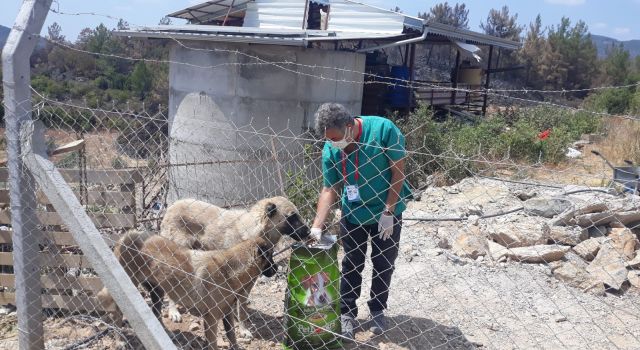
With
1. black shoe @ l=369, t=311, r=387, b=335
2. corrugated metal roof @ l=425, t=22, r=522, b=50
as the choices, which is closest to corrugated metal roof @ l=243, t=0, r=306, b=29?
corrugated metal roof @ l=425, t=22, r=522, b=50

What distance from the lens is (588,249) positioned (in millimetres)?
5504

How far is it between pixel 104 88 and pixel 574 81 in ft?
86.2

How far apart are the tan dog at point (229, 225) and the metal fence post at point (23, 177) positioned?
1339 millimetres

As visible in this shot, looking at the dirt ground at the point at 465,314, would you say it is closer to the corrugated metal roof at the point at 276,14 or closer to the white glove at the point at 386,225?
the white glove at the point at 386,225

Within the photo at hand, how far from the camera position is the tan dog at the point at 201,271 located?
3.70 m

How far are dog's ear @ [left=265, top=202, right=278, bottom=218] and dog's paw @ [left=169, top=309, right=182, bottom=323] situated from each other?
42.1 inches

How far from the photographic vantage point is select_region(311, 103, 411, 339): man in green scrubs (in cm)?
340

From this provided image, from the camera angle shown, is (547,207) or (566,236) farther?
(547,207)

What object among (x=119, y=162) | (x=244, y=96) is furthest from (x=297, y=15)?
(x=119, y=162)

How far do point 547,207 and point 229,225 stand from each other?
3.69 metres

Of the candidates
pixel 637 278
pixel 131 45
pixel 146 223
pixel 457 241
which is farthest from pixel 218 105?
pixel 131 45

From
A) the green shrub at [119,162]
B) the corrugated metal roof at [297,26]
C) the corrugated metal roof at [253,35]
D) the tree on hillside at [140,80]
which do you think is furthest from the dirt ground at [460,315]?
the tree on hillside at [140,80]

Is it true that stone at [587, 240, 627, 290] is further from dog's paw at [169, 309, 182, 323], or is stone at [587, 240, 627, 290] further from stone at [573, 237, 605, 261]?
dog's paw at [169, 309, 182, 323]

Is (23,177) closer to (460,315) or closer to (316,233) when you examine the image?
(316,233)
